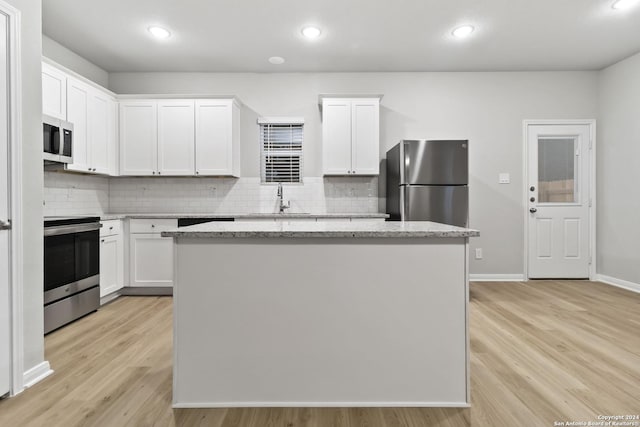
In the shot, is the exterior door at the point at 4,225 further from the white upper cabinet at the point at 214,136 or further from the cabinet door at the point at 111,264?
the white upper cabinet at the point at 214,136

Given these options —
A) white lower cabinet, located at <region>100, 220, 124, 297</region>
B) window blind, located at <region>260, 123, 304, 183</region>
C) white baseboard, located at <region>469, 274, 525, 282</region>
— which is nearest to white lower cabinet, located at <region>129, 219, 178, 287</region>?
white lower cabinet, located at <region>100, 220, 124, 297</region>

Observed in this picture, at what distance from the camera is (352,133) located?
13.8 ft

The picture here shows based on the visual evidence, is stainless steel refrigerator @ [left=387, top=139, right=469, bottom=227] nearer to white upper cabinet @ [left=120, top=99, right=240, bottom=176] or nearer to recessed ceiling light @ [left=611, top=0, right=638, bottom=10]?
recessed ceiling light @ [left=611, top=0, right=638, bottom=10]

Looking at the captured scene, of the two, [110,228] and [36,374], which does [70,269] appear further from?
[36,374]

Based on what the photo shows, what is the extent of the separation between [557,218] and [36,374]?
5.41 metres

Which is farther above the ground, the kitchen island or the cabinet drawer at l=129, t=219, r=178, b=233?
the cabinet drawer at l=129, t=219, r=178, b=233

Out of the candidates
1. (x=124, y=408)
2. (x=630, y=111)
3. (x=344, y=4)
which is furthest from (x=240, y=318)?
(x=630, y=111)

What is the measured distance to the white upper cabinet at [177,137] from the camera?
4148 mm

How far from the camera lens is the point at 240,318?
1.72m

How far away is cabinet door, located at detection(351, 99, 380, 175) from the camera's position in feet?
13.8

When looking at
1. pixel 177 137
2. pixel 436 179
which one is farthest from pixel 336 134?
pixel 177 137

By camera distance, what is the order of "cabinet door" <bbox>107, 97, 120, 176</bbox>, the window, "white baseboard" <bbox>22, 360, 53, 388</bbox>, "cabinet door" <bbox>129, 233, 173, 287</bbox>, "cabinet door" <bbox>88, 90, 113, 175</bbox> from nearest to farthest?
A: "white baseboard" <bbox>22, 360, 53, 388</bbox>
"cabinet door" <bbox>88, 90, 113, 175</bbox>
"cabinet door" <bbox>129, 233, 173, 287</bbox>
"cabinet door" <bbox>107, 97, 120, 176</bbox>
the window

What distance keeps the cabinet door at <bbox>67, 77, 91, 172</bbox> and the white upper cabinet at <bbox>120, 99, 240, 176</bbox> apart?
52 cm

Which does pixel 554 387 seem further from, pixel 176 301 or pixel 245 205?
pixel 245 205
